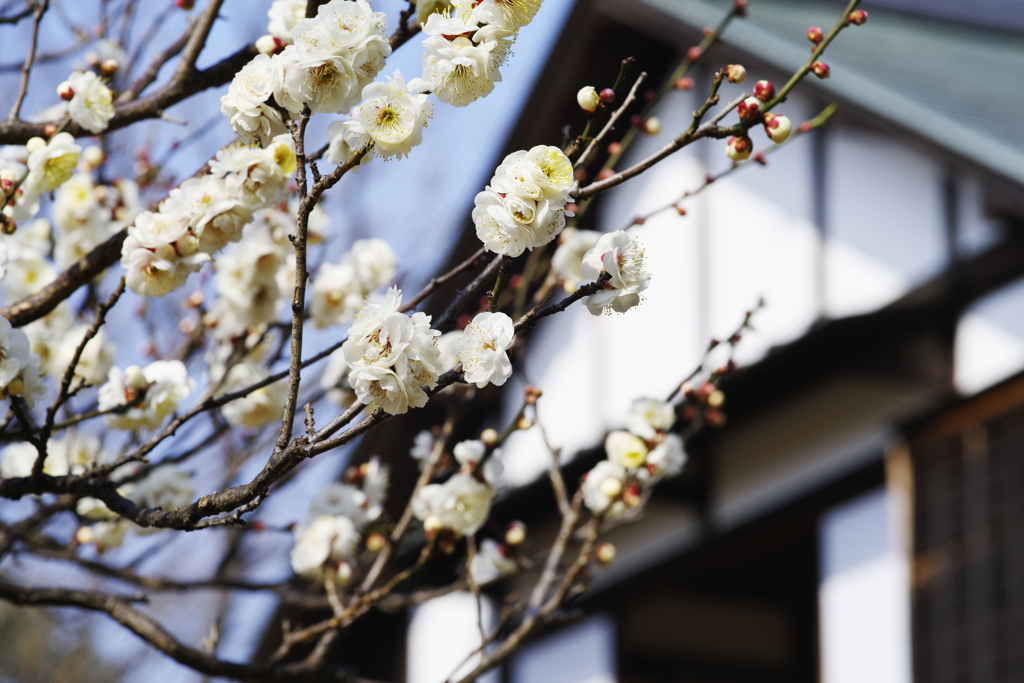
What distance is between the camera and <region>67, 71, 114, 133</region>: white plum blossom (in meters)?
2.15

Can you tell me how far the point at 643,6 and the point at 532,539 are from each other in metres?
3.23

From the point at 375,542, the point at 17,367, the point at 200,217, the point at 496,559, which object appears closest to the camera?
the point at 17,367

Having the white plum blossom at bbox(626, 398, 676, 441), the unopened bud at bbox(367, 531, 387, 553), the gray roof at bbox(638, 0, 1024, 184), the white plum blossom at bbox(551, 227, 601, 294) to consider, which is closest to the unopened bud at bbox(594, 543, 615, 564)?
the white plum blossom at bbox(626, 398, 676, 441)

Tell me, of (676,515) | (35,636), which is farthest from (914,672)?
(35,636)

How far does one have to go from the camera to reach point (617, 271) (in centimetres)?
142

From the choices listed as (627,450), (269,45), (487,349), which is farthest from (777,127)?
(627,450)

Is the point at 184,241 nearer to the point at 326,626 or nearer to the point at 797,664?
the point at 326,626

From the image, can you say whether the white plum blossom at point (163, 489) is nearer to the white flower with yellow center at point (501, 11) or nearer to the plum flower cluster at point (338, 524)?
the plum flower cluster at point (338, 524)

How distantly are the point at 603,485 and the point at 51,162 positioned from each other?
4.91 ft

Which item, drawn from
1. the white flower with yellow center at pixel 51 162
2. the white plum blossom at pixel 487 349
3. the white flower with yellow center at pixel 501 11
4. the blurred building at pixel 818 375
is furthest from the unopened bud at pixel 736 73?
the blurred building at pixel 818 375

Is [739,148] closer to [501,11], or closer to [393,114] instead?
[501,11]

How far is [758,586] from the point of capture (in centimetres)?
654

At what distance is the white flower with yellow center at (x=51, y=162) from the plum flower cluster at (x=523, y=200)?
112 centimetres

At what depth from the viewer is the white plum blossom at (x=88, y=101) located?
7.05 ft
